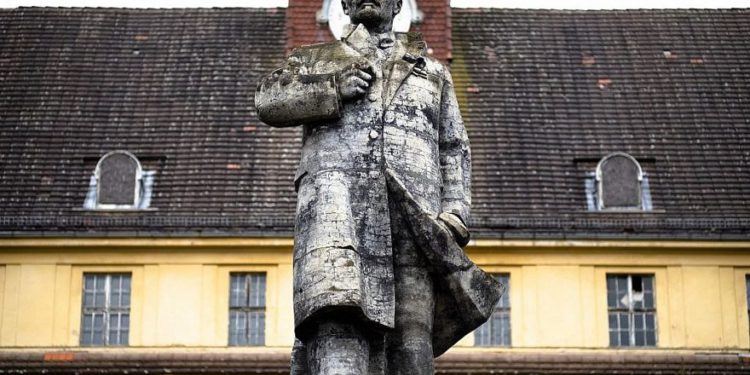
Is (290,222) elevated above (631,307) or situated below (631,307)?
above

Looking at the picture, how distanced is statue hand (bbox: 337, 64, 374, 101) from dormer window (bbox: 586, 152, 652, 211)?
2832cm

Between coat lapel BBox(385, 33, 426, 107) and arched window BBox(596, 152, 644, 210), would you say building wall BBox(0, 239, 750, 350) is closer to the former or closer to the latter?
arched window BBox(596, 152, 644, 210)

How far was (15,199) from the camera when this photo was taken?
40375 mm

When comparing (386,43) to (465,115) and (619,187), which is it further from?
(465,115)

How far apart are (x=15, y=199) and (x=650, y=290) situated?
506 inches

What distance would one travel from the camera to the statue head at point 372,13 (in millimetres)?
13000

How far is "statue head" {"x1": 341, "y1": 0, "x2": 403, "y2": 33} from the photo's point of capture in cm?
1300

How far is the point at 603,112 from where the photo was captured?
42.5 metres

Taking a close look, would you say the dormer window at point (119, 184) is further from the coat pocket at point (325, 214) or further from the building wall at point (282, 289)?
the coat pocket at point (325, 214)

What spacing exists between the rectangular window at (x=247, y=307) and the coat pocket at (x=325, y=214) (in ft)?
93.0

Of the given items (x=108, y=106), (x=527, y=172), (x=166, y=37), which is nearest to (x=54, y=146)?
(x=108, y=106)

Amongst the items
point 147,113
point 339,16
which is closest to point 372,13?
point 147,113

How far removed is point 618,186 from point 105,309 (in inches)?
419

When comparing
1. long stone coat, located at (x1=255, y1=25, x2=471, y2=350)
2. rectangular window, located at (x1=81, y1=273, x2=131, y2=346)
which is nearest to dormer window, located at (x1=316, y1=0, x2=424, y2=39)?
rectangular window, located at (x1=81, y1=273, x2=131, y2=346)
